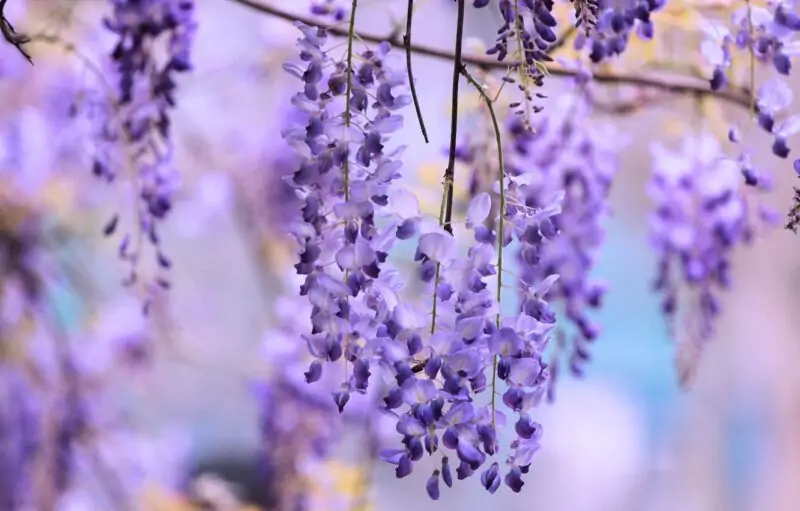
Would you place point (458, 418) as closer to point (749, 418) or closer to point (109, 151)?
point (109, 151)

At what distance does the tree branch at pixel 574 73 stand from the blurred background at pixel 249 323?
22 cm

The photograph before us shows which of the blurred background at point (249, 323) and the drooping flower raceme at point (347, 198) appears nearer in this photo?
the drooping flower raceme at point (347, 198)

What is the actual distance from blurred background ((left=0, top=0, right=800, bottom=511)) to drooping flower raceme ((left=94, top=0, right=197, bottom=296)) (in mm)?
345

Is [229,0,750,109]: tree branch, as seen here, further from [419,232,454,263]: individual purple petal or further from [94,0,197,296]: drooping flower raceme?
[419,232,454,263]: individual purple petal

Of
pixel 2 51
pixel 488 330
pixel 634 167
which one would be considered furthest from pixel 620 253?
pixel 488 330

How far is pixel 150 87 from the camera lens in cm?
70

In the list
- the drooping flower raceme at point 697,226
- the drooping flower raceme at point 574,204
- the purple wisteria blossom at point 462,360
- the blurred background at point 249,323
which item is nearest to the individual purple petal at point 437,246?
the purple wisteria blossom at point 462,360

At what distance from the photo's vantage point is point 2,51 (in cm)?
121

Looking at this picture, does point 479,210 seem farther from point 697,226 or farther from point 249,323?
point 249,323

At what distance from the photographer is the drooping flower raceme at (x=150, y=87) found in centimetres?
67

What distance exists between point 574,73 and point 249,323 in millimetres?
1505

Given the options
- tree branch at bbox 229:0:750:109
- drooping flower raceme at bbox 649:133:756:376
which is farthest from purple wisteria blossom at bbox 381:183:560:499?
drooping flower raceme at bbox 649:133:756:376

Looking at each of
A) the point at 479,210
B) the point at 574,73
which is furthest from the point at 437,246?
the point at 574,73

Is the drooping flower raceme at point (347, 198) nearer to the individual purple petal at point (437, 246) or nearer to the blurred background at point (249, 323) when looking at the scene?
the individual purple petal at point (437, 246)
